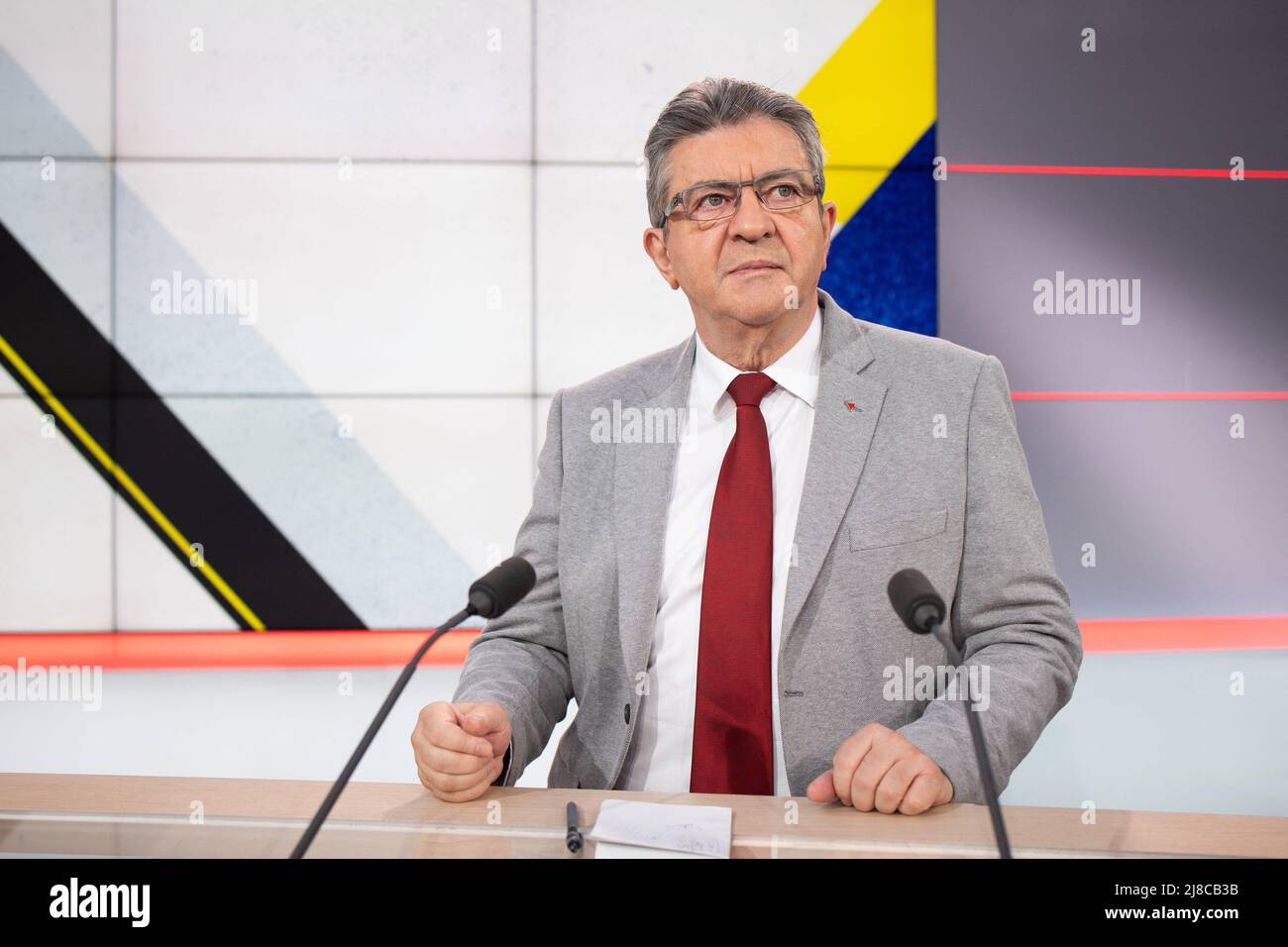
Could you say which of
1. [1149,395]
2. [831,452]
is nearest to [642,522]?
[831,452]

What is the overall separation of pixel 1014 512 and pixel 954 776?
0.44 meters

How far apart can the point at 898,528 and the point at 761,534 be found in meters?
0.19

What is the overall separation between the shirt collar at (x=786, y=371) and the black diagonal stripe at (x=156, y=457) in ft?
7.13

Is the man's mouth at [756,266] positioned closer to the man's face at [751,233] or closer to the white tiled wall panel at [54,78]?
the man's face at [751,233]

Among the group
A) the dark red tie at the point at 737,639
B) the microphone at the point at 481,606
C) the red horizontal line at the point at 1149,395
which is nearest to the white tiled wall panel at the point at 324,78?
the red horizontal line at the point at 1149,395

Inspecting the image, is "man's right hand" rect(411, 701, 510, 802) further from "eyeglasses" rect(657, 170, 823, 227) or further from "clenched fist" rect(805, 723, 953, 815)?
"eyeglasses" rect(657, 170, 823, 227)

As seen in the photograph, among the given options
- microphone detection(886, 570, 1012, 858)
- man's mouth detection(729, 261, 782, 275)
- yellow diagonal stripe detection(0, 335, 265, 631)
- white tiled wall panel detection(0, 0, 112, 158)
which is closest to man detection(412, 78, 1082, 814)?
man's mouth detection(729, 261, 782, 275)

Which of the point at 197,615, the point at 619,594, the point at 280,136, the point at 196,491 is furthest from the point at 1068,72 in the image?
the point at 197,615

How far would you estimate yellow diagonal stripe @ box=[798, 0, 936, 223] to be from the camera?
130 inches

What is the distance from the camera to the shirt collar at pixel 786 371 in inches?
57.4

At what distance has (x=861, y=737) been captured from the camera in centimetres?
101

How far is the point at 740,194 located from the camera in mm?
1429

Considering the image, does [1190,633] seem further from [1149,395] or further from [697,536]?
[697,536]
